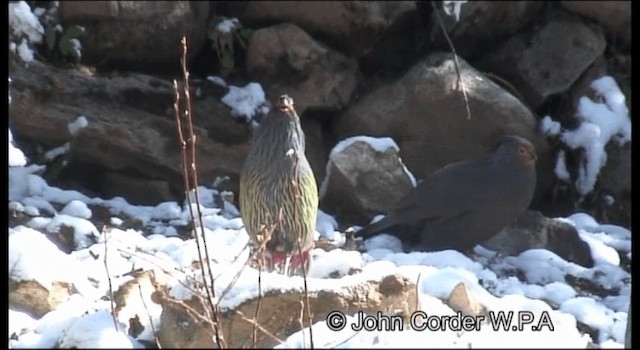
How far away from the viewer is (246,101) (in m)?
6.20

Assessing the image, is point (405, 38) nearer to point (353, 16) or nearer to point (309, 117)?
point (353, 16)

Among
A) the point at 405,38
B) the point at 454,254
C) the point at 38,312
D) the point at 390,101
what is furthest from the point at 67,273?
the point at 405,38

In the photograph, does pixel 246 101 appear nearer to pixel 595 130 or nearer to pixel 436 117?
pixel 436 117

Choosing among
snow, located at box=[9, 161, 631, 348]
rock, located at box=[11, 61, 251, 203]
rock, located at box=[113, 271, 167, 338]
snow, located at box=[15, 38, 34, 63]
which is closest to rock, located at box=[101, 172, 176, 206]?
rock, located at box=[11, 61, 251, 203]

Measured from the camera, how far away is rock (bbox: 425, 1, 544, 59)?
21.7 feet

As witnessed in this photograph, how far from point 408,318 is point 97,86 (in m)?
3.23

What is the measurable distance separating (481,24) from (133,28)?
2.10 meters

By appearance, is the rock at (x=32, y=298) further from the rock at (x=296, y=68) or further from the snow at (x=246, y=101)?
the rock at (x=296, y=68)

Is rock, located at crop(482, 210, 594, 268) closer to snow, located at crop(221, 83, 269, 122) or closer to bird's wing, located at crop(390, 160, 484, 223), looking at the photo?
bird's wing, located at crop(390, 160, 484, 223)

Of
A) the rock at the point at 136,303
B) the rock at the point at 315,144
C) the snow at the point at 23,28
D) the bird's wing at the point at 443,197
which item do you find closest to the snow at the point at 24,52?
the snow at the point at 23,28

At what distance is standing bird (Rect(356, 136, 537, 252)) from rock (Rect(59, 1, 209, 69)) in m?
1.77

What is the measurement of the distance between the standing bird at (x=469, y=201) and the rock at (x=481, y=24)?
144cm

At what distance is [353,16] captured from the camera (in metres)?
6.50

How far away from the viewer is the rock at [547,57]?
664 cm
